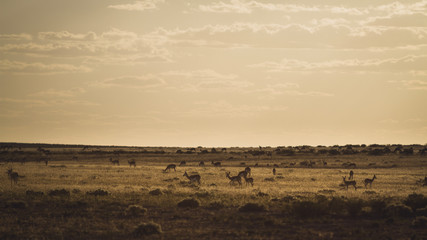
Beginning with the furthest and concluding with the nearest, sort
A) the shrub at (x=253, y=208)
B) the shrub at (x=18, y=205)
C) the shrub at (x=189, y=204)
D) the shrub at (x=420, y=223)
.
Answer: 1. the shrub at (x=189, y=204)
2. the shrub at (x=18, y=205)
3. the shrub at (x=253, y=208)
4. the shrub at (x=420, y=223)

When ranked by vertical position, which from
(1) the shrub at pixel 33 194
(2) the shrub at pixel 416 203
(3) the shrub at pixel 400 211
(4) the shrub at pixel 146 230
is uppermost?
(2) the shrub at pixel 416 203

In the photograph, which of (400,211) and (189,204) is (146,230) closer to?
(189,204)

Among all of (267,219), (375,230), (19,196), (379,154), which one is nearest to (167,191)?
(19,196)

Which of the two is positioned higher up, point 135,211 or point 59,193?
point 59,193

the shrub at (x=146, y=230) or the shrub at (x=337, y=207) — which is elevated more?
Answer: the shrub at (x=337, y=207)

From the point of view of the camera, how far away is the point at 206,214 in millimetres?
23516

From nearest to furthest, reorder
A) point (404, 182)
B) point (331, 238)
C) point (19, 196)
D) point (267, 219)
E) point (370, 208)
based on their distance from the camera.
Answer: point (331, 238), point (267, 219), point (370, 208), point (19, 196), point (404, 182)

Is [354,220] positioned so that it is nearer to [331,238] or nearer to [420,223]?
[420,223]

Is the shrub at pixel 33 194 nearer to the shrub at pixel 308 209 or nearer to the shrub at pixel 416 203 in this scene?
the shrub at pixel 308 209

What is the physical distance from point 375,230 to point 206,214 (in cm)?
811

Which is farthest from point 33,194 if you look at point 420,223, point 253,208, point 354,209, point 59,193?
point 420,223

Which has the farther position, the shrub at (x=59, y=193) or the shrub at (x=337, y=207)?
the shrub at (x=59, y=193)

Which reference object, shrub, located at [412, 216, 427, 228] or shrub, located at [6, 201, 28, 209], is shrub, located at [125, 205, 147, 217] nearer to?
shrub, located at [6, 201, 28, 209]

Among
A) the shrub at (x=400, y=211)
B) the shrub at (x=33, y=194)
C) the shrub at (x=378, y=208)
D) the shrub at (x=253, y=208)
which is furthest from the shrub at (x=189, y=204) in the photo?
the shrub at (x=400, y=211)
